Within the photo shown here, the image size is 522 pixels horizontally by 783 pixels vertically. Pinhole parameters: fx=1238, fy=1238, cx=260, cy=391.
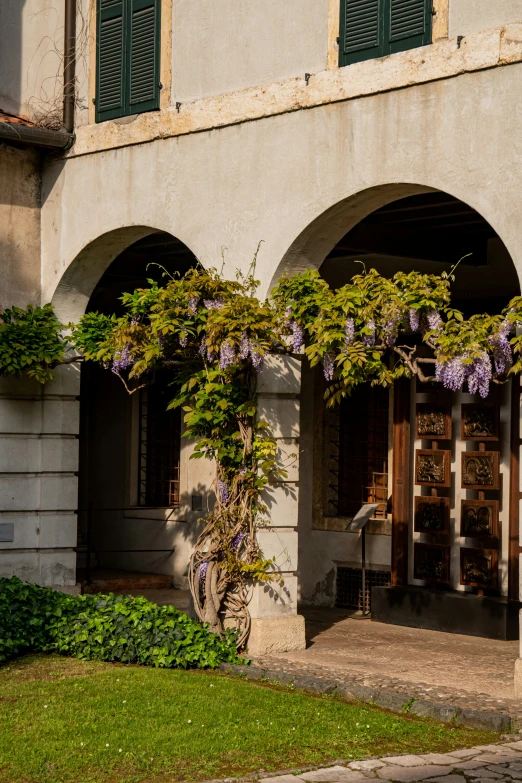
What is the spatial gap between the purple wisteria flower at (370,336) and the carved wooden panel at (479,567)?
13.1 ft

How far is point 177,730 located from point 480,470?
19.4 ft

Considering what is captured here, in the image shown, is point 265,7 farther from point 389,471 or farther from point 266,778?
point 266,778

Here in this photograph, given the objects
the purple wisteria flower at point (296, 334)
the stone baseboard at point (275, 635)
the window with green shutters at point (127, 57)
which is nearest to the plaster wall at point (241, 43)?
the window with green shutters at point (127, 57)

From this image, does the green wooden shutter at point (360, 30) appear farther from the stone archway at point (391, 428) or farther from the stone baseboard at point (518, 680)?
the stone baseboard at point (518, 680)

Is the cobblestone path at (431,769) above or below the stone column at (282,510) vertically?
below

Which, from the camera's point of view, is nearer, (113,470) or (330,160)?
(330,160)

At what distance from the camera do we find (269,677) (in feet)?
30.6

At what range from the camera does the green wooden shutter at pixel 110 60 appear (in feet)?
39.6

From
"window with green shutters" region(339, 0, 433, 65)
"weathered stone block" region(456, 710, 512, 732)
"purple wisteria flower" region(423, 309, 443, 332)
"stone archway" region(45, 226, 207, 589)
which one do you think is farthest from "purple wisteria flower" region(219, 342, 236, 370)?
"stone archway" region(45, 226, 207, 589)

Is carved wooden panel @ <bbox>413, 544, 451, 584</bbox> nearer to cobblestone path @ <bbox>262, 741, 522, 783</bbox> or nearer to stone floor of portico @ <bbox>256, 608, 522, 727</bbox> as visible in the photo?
stone floor of portico @ <bbox>256, 608, 522, 727</bbox>

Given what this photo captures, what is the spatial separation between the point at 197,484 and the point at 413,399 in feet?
10.7

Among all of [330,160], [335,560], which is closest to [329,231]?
[330,160]

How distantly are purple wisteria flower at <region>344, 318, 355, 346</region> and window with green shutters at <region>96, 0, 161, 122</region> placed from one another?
363cm

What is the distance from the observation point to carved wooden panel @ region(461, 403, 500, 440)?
12.4 meters
